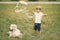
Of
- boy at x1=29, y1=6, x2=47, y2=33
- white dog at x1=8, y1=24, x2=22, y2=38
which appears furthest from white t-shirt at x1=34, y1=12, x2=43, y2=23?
white dog at x1=8, y1=24, x2=22, y2=38

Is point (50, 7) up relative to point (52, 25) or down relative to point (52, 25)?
up

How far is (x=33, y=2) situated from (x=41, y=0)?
62mm

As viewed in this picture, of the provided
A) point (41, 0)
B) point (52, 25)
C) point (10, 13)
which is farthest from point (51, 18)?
point (10, 13)

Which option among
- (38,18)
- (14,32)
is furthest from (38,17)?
(14,32)

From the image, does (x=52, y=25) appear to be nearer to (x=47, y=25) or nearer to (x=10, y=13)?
(x=47, y=25)

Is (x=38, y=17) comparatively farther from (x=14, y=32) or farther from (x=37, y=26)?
(x=14, y=32)

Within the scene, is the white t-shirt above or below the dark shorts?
above

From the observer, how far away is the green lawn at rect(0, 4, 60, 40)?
100cm

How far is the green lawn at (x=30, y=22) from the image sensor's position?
1005 mm

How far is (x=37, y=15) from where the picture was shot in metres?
1.02

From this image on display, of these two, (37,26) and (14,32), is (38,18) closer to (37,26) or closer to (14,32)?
(37,26)

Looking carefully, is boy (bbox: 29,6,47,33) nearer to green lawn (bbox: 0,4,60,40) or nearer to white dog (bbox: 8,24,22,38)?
green lawn (bbox: 0,4,60,40)

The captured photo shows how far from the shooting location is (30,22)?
1.01m

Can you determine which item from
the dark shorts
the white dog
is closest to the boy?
the dark shorts
